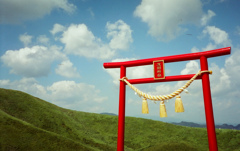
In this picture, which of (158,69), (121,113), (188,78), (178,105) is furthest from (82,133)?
(188,78)

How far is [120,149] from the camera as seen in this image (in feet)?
21.7

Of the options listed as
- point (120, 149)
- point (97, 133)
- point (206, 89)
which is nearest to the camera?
point (206, 89)

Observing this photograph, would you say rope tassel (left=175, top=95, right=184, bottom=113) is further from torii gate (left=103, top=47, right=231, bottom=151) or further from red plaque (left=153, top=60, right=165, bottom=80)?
red plaque (left=153, top=60, right=165, bottom=80)

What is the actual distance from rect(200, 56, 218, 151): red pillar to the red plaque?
1349 mm

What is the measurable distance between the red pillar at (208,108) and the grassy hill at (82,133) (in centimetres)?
888

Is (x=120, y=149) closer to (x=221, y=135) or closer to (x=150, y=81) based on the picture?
(x=150, y=81)

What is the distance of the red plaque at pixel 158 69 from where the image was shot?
20.8 ft

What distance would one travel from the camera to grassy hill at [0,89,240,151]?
11266mm

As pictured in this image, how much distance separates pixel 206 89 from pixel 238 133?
606 inches

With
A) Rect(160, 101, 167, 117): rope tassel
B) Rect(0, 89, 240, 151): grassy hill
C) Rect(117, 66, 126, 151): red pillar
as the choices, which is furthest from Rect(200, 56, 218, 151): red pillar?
Rect(0, 89, 240, 151): grassy hill

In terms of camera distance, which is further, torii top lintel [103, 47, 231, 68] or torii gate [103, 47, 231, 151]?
torii top lintel [103, 47, 231, 68]

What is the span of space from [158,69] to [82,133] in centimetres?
1416

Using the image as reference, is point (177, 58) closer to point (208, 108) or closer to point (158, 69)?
point (158, 69)

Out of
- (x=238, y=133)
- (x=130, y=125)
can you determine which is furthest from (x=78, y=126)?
(x=238, y=133)
